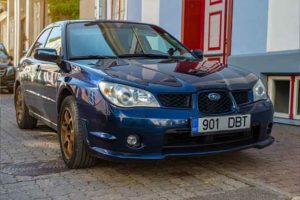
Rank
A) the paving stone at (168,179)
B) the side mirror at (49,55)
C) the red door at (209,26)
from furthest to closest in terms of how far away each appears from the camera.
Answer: the red door at (209,26), the side mirror at (49,55), the paving stone at (168,179)

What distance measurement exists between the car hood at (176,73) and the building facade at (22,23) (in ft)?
59.4

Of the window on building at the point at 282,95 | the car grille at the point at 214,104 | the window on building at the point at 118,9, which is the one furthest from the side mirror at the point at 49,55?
the window on building at the point at 118,9

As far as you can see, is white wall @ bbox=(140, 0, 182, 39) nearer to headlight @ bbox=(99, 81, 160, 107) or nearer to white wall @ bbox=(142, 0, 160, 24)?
white wall @ bbox=(142, 0, 160, 24)

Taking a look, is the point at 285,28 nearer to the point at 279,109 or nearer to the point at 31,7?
the point at 279,109

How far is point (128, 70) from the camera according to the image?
15.2 feet

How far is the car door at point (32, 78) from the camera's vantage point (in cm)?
648

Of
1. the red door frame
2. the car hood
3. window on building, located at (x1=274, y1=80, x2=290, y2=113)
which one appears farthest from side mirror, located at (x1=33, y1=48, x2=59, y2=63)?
the red door frame

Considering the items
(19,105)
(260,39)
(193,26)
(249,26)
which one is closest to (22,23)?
(193,26)

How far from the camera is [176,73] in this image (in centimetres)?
463

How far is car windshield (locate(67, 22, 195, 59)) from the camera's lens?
5.43 metres

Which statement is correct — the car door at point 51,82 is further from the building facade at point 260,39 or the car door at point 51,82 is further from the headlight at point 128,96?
the building facade at point 260,39

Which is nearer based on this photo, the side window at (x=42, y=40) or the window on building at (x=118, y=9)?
the side window at (x=42, y=40)

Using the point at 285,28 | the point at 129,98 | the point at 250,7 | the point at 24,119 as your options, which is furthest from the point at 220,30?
the point at 129,98

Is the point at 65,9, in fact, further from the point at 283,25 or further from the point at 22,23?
the point at 283,25
